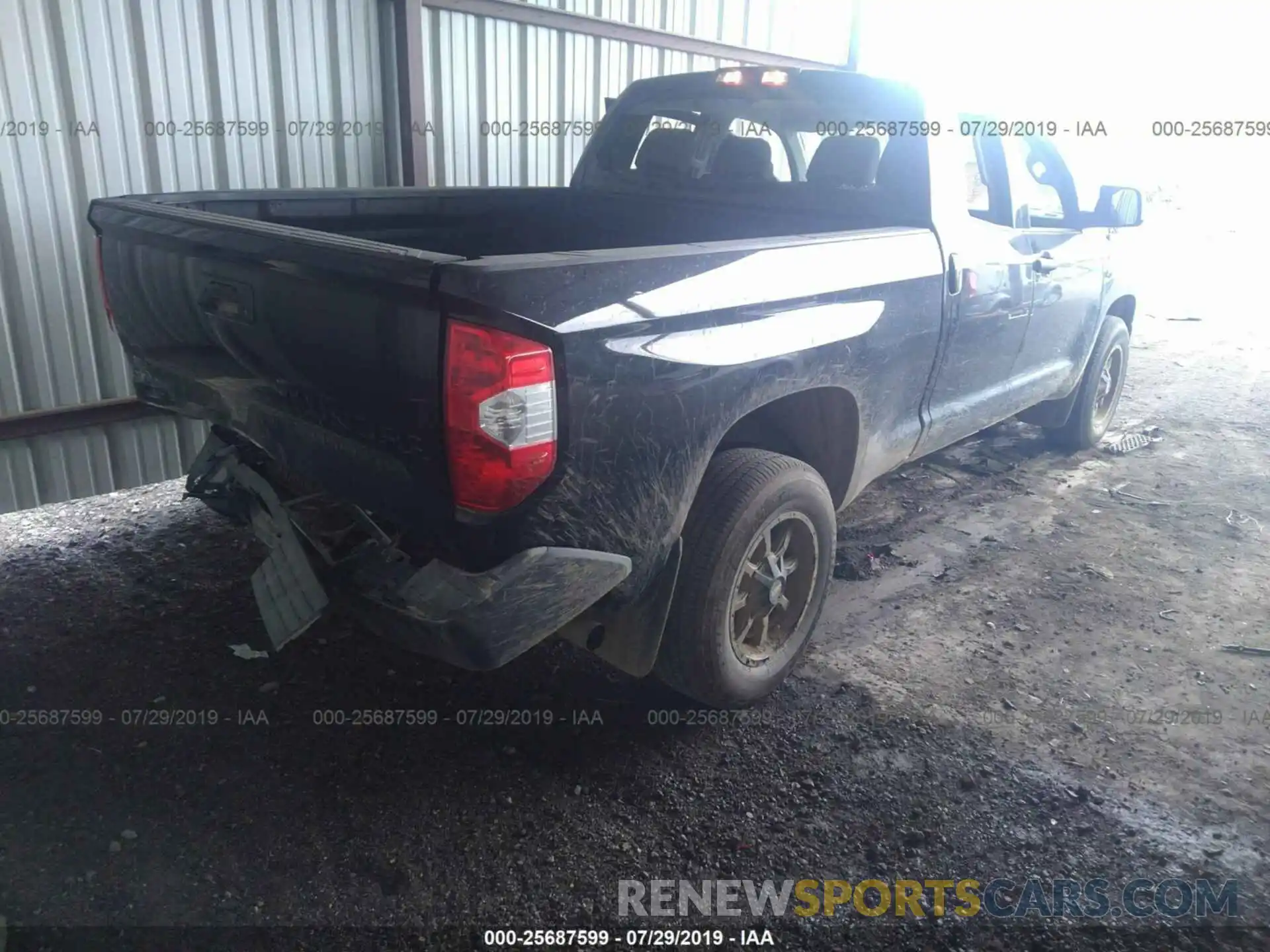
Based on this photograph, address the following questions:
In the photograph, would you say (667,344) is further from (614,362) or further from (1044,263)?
(1044,263)

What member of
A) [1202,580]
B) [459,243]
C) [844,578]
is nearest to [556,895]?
[844,578]

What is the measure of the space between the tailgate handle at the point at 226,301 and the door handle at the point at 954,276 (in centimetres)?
233

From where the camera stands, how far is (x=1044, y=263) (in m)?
4.04

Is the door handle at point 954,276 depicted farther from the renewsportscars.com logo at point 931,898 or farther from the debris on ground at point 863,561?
the renewsportscars.com logo at point 931,898

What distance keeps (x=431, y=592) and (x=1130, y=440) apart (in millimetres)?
5319

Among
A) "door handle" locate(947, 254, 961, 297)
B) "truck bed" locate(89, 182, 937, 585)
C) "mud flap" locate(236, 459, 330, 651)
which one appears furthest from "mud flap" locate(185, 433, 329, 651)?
"door handle" locate(947, 254, 961, 297)

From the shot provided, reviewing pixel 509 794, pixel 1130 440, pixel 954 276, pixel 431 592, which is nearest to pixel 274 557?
pixel 431 592

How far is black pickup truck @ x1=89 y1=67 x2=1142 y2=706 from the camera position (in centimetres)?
202

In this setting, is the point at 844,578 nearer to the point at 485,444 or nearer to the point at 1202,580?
the point at 1202,580

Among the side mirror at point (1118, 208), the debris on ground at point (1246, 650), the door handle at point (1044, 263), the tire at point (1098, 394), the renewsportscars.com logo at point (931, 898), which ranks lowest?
the renewsportscars.com logo at point (931, 898)

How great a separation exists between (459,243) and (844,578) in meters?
2.22

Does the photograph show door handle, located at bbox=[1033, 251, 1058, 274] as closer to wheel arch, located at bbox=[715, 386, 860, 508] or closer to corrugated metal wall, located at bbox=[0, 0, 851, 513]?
wheel arch, located at bbox=[715, 386, 860, 508]

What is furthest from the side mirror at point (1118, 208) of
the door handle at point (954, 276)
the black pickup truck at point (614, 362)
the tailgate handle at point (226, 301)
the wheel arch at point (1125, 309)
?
the tailgate handle at point (226, 301)

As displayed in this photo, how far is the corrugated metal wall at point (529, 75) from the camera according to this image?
17.9 ft
